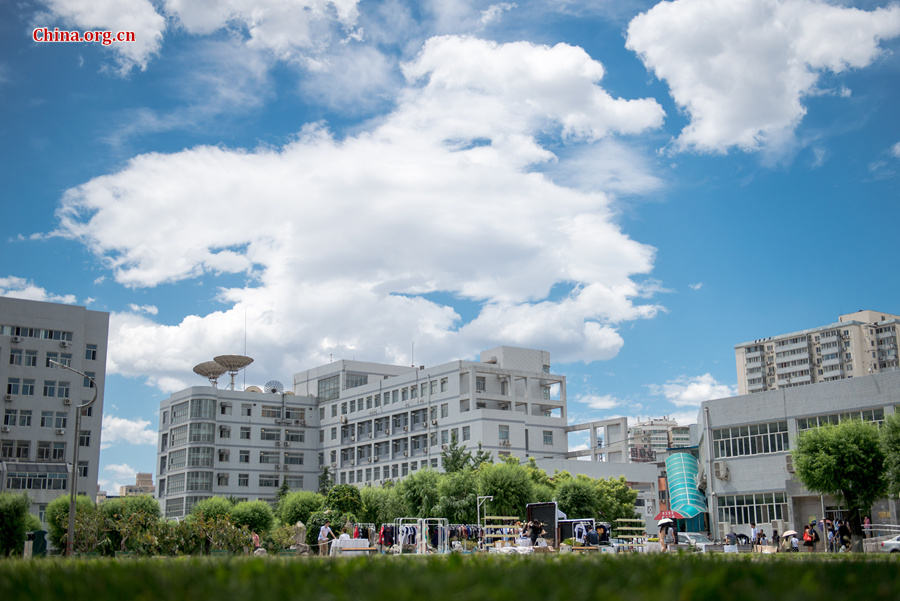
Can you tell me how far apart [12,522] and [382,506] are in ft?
92.3

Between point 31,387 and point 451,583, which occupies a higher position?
point 31,387

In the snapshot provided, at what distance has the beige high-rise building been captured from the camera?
148m

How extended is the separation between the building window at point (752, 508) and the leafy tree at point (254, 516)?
38438 mm

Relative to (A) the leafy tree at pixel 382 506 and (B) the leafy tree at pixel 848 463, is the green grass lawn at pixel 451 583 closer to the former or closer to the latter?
(B) the leafy tree at pixel 848 463

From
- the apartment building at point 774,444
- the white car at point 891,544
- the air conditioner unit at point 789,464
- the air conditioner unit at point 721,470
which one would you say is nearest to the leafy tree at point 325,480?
the apartment building at point 774,444

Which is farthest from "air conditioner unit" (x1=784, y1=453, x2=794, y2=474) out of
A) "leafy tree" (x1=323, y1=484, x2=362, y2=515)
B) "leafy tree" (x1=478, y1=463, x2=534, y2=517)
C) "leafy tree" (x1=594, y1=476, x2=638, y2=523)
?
"leafy tree" (x1=323, y1=484, x2=362, y2=515)

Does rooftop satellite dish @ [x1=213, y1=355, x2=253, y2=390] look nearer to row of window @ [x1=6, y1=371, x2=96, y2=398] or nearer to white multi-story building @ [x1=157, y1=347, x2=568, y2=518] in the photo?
white multi-story building @ [x1=157, y1=347, x2=568, y2=518]

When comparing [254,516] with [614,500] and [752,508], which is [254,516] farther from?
[752,508]

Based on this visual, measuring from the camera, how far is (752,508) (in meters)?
54.8

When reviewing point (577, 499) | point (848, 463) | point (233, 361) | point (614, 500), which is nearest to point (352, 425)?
point (233, 361)

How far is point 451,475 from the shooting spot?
205 feet

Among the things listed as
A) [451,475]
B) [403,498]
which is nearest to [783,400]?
[451,475]

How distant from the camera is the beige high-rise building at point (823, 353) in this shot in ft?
487

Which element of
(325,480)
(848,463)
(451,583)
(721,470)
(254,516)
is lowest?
(254,516)
